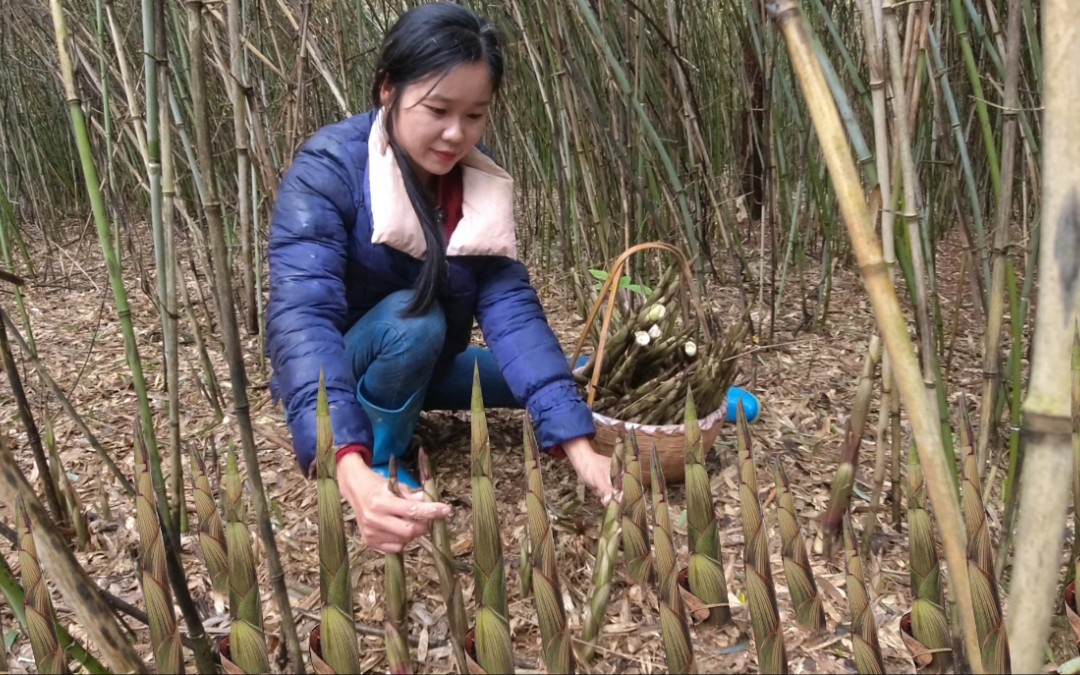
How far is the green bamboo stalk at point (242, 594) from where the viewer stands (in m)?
0.56

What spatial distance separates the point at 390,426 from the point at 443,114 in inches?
19.7

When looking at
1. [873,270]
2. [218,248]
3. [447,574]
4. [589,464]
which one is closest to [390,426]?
[589,464]

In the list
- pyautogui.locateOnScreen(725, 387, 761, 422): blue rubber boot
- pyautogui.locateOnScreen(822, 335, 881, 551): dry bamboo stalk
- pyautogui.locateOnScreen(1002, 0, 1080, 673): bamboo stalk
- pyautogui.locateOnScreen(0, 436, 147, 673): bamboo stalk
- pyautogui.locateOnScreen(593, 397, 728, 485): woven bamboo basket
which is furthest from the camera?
pyautogui.locateOnScreen(725, 387, 761, 422): blue rubber boot

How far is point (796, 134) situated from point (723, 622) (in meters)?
1.94

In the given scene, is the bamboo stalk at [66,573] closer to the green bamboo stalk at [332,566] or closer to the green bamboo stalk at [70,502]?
the green bamboo stalk at [332,566]

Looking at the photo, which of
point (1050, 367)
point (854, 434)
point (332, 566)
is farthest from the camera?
point (854, 434)

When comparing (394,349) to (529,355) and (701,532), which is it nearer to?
(529,355)

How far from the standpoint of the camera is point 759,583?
0.64m

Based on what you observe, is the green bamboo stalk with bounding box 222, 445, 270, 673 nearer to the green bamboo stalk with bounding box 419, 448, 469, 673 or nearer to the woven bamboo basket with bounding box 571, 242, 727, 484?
the green bamboo stalk with bounding box 419, 448, 469, 673

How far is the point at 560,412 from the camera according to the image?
3.26 feet

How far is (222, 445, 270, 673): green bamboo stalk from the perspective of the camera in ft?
1.85

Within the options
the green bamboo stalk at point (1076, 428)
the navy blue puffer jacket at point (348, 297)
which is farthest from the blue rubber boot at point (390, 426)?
the green bamboo stalk at point (1076, 428)

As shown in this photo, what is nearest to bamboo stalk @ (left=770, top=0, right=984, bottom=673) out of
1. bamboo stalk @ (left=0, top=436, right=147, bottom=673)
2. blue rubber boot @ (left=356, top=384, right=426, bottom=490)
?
bamboo stalk @ (left=0, top=436, right=147, bottom=673)

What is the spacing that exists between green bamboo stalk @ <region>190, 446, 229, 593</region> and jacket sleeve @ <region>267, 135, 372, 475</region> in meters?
0.17
